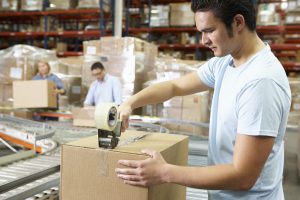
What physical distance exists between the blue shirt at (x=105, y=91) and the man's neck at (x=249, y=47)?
11.9 feet

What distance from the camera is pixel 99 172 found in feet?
3.68

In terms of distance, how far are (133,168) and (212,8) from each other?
22.0 inches

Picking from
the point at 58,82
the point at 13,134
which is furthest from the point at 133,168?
the point at 58,82

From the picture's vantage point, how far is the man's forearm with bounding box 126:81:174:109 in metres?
1.42

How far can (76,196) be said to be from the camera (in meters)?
1.16

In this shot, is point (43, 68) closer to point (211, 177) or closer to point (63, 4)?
point (63, 4)

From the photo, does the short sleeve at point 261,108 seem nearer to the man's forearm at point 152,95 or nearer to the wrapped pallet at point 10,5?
the man's forearm at point 152,95

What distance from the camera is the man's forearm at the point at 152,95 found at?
4.67 feet

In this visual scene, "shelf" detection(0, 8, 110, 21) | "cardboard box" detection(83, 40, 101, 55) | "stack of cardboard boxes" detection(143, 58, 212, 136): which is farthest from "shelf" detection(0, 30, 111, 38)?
"stack of cardboard boxes" detection(143, 58, 212, 136)

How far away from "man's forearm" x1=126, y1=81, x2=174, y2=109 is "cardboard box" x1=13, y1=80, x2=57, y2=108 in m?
3.17

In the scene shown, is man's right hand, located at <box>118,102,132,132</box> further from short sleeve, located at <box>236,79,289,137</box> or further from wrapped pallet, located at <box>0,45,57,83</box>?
wrapped pallet, located at <box>0,45,57,83</box>

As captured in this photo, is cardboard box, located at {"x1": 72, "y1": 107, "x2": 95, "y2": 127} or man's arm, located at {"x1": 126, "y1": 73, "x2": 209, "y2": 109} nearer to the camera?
man's arm, located at {"x1": 126, "y1": 73, "x2": 209, "y2": 109}

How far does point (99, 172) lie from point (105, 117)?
0.19 m

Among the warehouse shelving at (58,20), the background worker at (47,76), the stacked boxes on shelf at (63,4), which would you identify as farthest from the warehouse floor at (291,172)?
the stacked boxes on shelf at (63,4)
